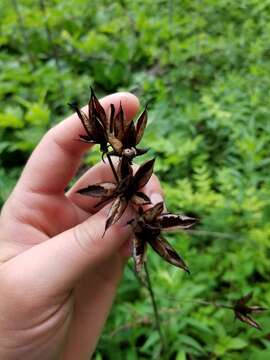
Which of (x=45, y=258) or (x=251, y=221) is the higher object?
(x=45, y=258)

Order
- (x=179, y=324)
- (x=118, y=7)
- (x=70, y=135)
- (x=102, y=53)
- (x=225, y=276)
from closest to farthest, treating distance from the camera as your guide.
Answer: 1. (x=70, y=135)
2. (x=179, y=324)
3. (x=225, y=276)
4. (x=102, y=53)
5. (x=118, y=7)

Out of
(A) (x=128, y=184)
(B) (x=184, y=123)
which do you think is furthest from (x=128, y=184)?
(B) (x=184, y=123)

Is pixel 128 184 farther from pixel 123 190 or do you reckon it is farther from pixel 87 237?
pixel 87 237

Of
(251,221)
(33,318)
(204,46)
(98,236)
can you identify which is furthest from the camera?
(204,46)

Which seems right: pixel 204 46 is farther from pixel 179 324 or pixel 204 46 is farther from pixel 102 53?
pixel 179 324

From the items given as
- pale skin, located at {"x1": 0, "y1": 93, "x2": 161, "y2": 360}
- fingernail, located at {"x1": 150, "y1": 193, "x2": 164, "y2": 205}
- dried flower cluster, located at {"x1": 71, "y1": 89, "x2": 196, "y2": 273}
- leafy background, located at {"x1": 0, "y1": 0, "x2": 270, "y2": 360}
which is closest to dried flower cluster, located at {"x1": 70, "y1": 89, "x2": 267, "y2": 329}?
dried flower cluster, located at {"x1": 71, "y1": 89, "x2": 196, "y2": 273}

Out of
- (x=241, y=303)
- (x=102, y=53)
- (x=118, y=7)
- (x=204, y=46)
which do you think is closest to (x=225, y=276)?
(x=241, y=303)
